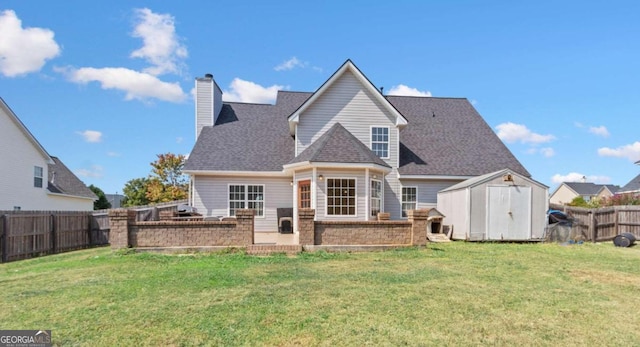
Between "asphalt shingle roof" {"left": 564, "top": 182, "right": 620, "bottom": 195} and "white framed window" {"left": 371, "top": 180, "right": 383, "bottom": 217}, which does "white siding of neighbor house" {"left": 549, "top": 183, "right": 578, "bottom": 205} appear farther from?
"white framed window" {"left": 371, "top": 180, "right": 383, "bottom": 217}

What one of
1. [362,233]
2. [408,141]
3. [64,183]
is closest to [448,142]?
[408,141]

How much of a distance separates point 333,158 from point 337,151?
1.61ft

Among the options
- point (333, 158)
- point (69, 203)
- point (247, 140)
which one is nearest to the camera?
point (333, 158)

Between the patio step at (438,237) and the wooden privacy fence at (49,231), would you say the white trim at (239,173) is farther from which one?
the patio step at (438,237)

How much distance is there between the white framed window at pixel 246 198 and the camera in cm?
1626

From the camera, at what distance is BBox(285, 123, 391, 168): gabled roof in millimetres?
13680

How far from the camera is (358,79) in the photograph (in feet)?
53.7

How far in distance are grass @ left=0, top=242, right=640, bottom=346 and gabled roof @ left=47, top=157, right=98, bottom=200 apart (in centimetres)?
1775

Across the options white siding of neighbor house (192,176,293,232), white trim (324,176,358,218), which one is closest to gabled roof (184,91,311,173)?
white siding of neighbor house (192,176,293,232)

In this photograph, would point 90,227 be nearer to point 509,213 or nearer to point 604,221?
point 509,213

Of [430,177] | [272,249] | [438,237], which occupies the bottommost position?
[438,237]

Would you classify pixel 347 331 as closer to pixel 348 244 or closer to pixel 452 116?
pixel 348 244

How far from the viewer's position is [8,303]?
19.1 ft

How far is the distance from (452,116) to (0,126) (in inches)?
946
